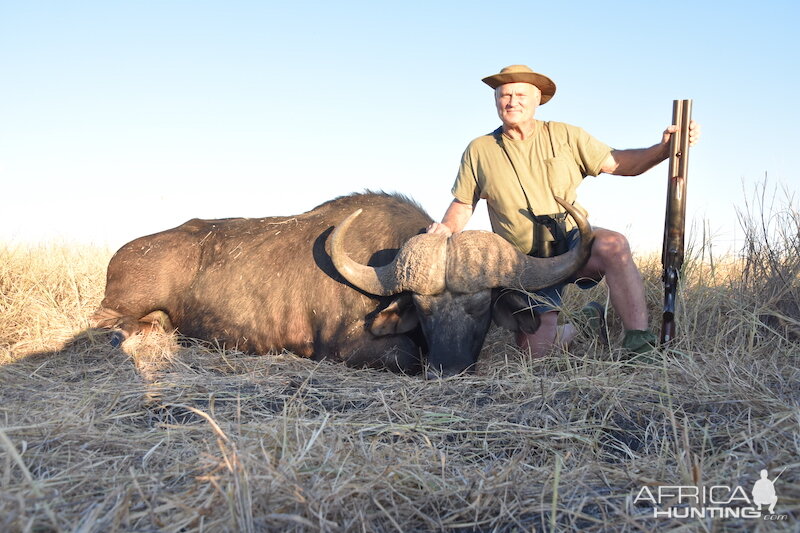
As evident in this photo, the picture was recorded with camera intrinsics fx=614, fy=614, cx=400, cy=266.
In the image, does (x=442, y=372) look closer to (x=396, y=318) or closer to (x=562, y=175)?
(x=396, y=318)

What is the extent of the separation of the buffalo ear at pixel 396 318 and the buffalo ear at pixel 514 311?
569 millimetres

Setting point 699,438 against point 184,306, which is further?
point 184,306

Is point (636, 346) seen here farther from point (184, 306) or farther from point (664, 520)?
point (184, 306)

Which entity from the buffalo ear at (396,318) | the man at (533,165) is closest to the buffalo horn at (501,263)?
the man at (533,165)

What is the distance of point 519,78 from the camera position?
15.3 ft

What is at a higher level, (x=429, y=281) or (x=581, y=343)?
(x=429, y=281)

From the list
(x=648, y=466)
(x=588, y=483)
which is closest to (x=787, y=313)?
(x=648, y=466)

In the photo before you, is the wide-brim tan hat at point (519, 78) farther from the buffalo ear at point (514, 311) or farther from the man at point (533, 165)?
the buffalo ear at point (514, 311)

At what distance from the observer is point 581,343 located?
14.4 ft

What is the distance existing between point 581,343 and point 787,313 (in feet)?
4.25

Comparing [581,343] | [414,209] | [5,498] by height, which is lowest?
[581,343]

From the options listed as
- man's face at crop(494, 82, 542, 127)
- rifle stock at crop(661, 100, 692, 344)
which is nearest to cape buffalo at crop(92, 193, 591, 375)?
rifle stock at crop(661, 100, 692, 344)

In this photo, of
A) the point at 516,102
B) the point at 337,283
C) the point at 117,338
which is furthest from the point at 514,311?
the point at 117,338

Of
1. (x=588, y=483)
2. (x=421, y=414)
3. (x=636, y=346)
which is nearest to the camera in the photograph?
(x=588, y=483)
